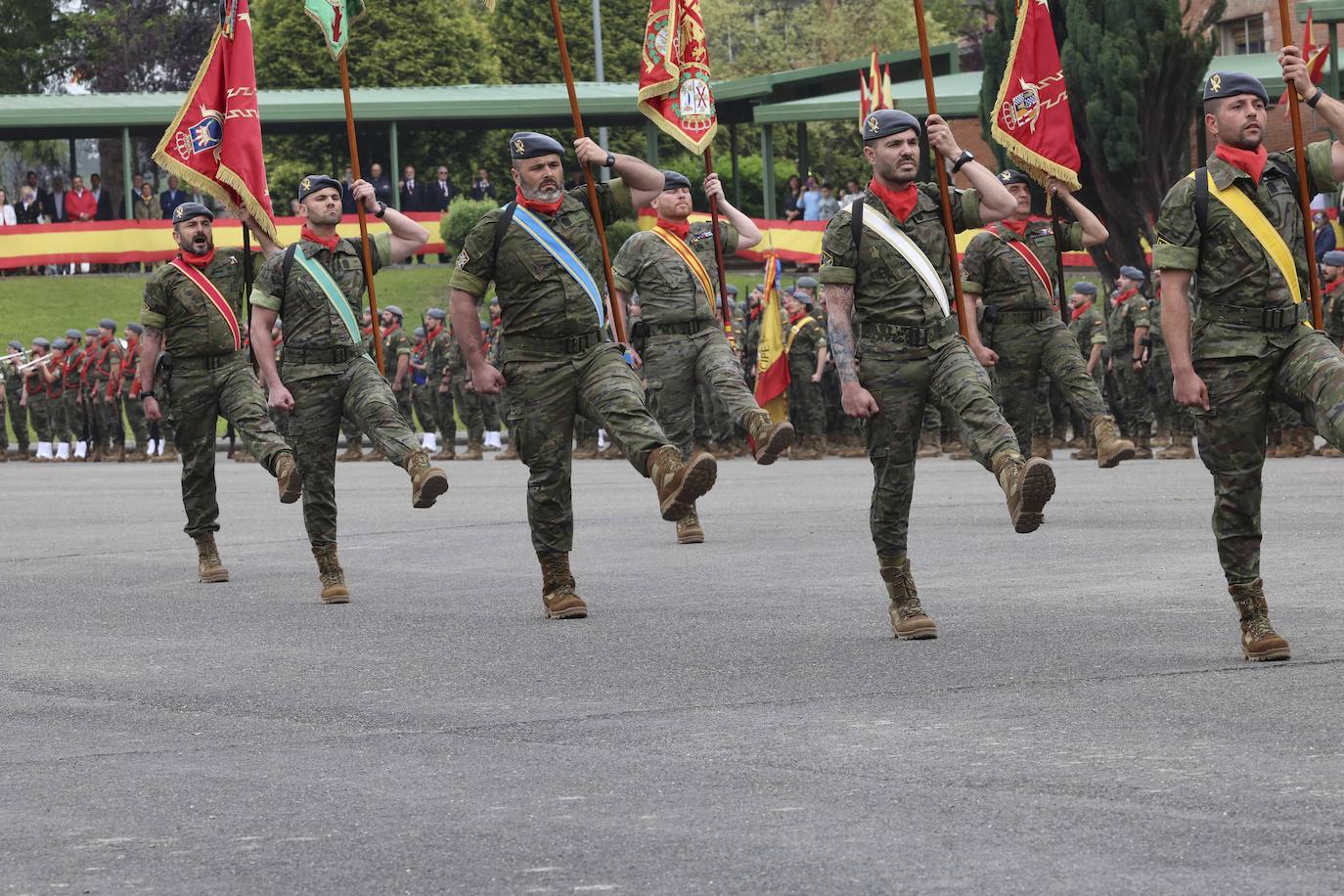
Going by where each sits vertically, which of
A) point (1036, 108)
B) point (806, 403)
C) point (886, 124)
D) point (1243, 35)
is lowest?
point (806, 403)

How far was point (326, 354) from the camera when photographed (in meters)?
12.2

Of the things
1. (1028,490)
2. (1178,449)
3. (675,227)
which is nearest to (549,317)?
(1028,490)

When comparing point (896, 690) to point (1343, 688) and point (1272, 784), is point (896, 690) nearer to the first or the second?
point (1343, 688)

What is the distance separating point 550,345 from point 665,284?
16.8ft

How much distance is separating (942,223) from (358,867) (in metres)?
4.94

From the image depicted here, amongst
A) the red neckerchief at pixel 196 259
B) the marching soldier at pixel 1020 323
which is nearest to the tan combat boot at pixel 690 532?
the marching soldier at pixel 1020 323

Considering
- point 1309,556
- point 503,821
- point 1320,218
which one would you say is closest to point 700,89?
point 1309,556

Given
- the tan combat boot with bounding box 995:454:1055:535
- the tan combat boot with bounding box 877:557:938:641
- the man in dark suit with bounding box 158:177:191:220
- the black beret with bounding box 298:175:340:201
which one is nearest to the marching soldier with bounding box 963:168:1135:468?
the black beret with bounding box 298:175:340:201

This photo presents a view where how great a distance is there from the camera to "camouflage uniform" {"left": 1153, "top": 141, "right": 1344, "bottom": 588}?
27.6 feet

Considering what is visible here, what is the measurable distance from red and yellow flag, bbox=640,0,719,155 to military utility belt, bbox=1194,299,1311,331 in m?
6.00

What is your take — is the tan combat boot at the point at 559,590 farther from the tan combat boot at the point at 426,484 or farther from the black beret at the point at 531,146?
the black beret at the point at 531,146

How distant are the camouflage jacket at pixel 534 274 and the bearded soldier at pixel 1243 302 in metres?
3.06

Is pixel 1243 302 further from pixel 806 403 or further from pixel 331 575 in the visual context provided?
pixel 806 403

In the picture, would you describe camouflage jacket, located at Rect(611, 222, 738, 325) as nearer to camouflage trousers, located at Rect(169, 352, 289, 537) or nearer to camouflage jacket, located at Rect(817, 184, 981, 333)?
camouflage trousers, located at Rect(169, 352, 289, 537)
